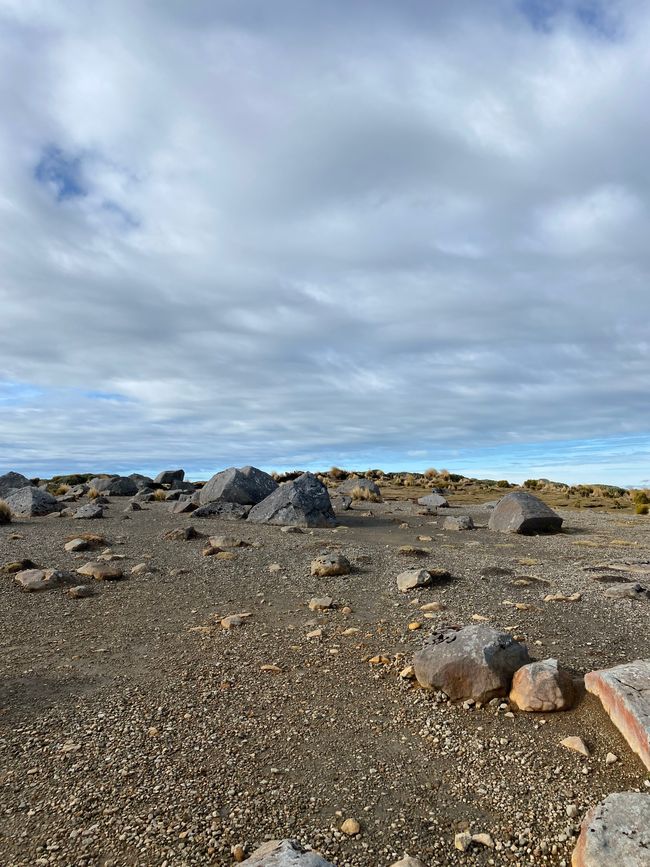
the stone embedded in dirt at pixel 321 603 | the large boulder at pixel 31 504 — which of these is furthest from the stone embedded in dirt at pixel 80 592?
the large boulder at pixel 31 504

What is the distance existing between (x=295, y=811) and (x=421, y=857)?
2.71 feet

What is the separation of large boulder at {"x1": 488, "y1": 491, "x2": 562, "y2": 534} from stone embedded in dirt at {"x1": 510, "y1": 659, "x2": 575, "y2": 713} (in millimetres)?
11551

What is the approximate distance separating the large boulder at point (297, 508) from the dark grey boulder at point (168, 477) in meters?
18.3

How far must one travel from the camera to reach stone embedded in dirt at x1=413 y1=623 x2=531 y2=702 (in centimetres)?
513

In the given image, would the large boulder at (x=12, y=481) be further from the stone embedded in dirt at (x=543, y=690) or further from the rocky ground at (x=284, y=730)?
the stone embedded in dirt at (x=543, y=690)

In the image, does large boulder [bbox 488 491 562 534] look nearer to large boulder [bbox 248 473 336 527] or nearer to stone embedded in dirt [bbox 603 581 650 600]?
large boulder [bbox 248 473 336 527]

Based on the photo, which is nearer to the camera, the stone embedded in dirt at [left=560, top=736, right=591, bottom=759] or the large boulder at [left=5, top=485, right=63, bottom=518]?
the stone embedded in dirt at [left=560, top=736, right=591, bottom=759]

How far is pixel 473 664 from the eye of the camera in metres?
5.21

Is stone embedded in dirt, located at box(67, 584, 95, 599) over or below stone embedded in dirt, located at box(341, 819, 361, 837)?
over

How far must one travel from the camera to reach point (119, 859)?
11.2 feet

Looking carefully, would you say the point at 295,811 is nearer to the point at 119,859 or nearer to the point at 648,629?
the point at 119,859

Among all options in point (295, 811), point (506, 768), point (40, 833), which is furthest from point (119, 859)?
point (506, 768)

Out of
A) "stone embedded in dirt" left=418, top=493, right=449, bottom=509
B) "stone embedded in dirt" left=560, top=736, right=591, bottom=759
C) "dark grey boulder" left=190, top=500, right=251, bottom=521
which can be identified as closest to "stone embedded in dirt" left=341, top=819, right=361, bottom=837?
"stone embedded in dirt" left=560, top=736, right=591, bottom=759

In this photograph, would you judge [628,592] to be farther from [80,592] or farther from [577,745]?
[80,592]
